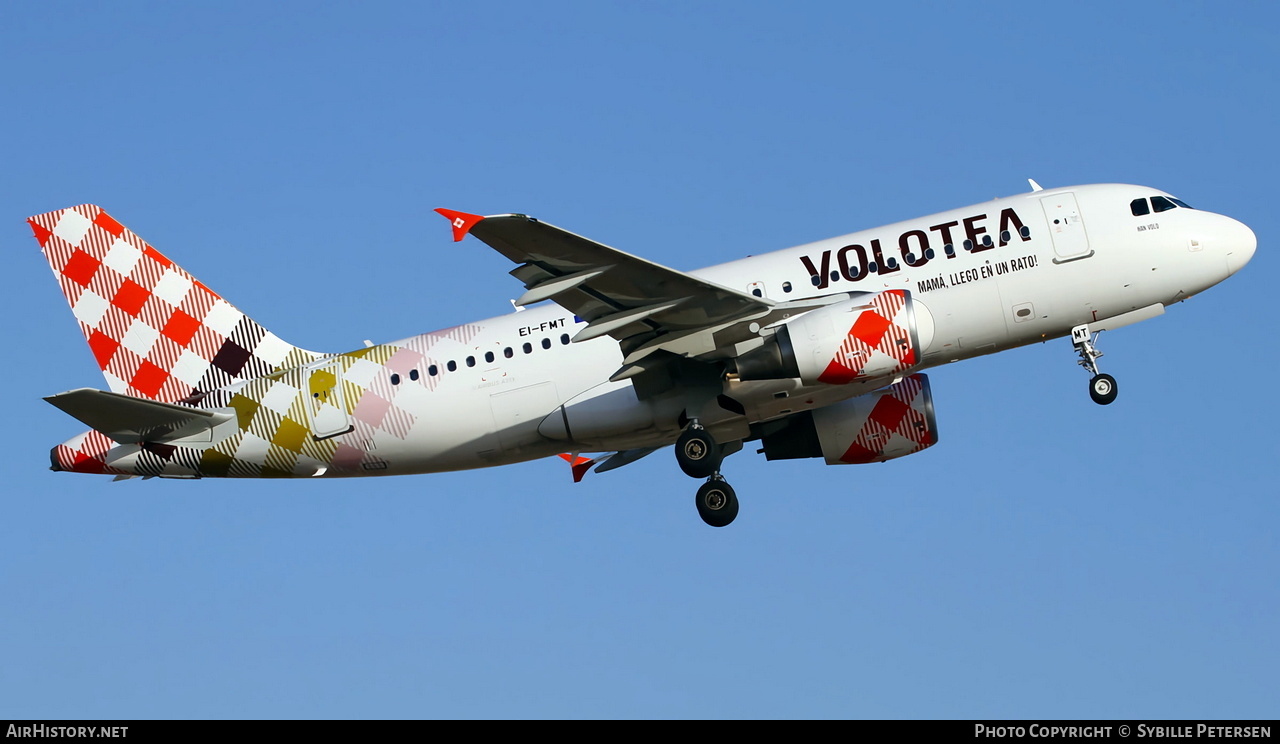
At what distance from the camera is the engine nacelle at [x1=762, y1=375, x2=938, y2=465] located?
114 ft

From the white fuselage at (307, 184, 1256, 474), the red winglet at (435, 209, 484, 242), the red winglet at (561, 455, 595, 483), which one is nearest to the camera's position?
the red winglet at (435, 209, 484, 242)

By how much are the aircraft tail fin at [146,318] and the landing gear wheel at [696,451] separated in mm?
9262

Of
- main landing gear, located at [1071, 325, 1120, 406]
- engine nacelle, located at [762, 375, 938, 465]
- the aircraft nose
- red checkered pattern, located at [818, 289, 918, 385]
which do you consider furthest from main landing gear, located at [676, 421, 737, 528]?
the aircraft nose

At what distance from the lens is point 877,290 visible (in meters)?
30.7

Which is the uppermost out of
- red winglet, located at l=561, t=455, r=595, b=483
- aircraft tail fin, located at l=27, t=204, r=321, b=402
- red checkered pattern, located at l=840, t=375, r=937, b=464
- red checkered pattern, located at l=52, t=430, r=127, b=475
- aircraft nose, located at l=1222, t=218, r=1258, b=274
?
aircraft tail fin, located at l=27, t=204, r=321, b=402

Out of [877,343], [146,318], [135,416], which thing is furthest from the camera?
[146,318]

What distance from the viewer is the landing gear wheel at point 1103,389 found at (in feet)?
103

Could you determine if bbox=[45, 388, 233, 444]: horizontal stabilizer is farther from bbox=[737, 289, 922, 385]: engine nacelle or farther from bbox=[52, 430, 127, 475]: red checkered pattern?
bbox=[737, 289, 922, 385]: engine nacelle

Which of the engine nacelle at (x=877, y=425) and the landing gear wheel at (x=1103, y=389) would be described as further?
the engine nacelle at (x=877, y=425)

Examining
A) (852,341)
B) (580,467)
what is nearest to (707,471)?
(852,341)

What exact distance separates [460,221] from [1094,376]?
15.0 meters

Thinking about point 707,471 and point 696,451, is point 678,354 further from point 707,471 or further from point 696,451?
point 707,471

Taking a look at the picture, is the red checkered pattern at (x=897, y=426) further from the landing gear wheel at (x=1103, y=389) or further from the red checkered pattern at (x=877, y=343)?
the red checkered pattern at (x=877, y=343)

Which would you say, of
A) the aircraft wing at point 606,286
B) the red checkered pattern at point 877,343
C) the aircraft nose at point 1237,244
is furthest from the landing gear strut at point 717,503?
the aircraft nose at point 1237,244
